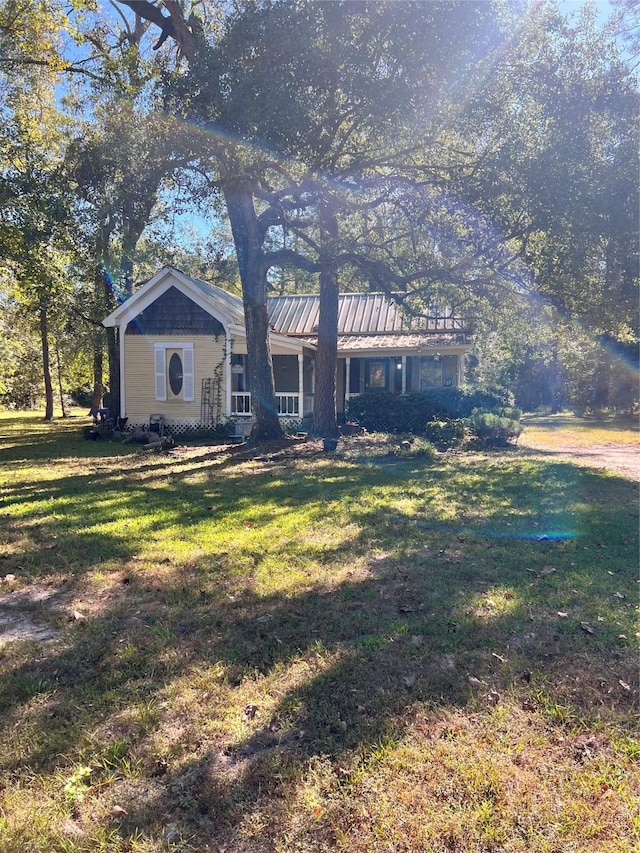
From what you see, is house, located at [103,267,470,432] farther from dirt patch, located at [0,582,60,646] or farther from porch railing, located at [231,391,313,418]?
dirt patch, located at [0,582,60,646]

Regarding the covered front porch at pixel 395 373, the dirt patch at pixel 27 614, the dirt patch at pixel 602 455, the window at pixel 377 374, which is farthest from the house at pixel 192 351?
the dirt patch at pixel 27 614

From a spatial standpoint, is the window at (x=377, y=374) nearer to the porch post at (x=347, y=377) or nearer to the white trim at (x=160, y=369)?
the porch post at (x=347, y=377)

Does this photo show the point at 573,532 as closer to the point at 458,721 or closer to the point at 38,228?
the point at 458,721

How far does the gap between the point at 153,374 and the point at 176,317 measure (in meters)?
2.05

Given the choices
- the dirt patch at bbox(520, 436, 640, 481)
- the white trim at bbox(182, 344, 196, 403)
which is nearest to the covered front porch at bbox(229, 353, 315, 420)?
the white trim at bbox(182, 344, 196, 403)

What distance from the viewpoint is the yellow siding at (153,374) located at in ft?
57.0

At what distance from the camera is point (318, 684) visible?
2945 mm

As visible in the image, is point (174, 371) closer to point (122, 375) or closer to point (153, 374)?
point (153, 374)

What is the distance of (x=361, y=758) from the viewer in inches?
93.6

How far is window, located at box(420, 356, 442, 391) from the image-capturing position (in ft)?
68.2

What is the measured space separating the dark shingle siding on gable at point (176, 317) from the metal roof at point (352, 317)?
488cm

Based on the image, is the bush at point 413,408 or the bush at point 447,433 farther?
the bush at point 413,408

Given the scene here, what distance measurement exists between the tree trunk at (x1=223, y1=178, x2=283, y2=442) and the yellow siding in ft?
14.1

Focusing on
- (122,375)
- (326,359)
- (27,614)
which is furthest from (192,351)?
(27,614)
